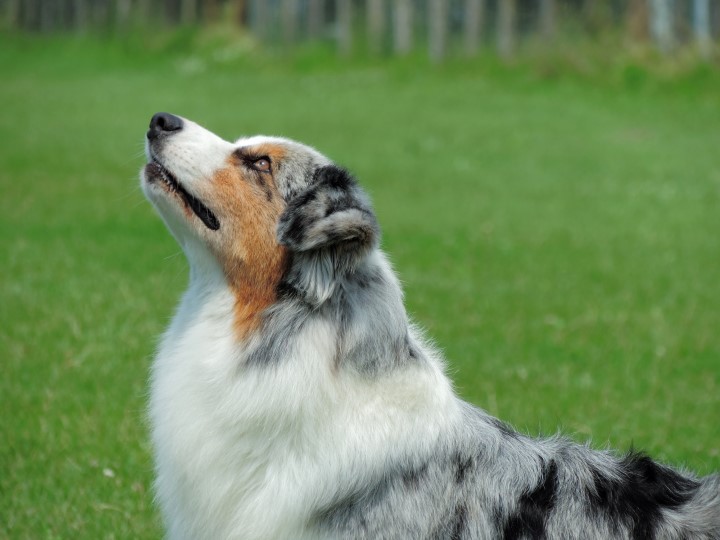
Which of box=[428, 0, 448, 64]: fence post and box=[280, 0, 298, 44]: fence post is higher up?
box=[428, 0, 448, 64]: fence post

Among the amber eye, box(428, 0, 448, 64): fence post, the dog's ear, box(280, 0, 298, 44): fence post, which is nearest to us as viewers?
the dog's ear

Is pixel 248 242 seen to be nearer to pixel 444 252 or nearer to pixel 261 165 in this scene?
pixel 261 165

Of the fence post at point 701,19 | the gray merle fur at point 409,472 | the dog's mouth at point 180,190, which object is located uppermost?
the dog's mouth at point 180,190

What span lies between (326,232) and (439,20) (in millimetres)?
24943

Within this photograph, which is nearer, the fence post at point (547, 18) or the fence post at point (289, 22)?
the fence post at point (547, 18)

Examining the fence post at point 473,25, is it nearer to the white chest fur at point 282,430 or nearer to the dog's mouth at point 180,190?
the dog's mouth at point 180,190

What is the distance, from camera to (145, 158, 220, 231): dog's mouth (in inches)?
183

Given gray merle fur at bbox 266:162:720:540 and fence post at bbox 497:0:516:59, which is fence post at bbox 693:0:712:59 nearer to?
fence post at bbox 497:0:516:59

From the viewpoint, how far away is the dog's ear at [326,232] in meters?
4.18

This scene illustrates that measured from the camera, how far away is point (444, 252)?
12938 millimetres

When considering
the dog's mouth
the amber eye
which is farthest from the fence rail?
the dog's mouth

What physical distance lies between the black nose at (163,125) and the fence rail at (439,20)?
2141cm

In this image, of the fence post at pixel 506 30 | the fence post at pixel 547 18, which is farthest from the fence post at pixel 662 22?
the fence post at pixel 506 30

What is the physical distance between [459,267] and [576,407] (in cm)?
433
